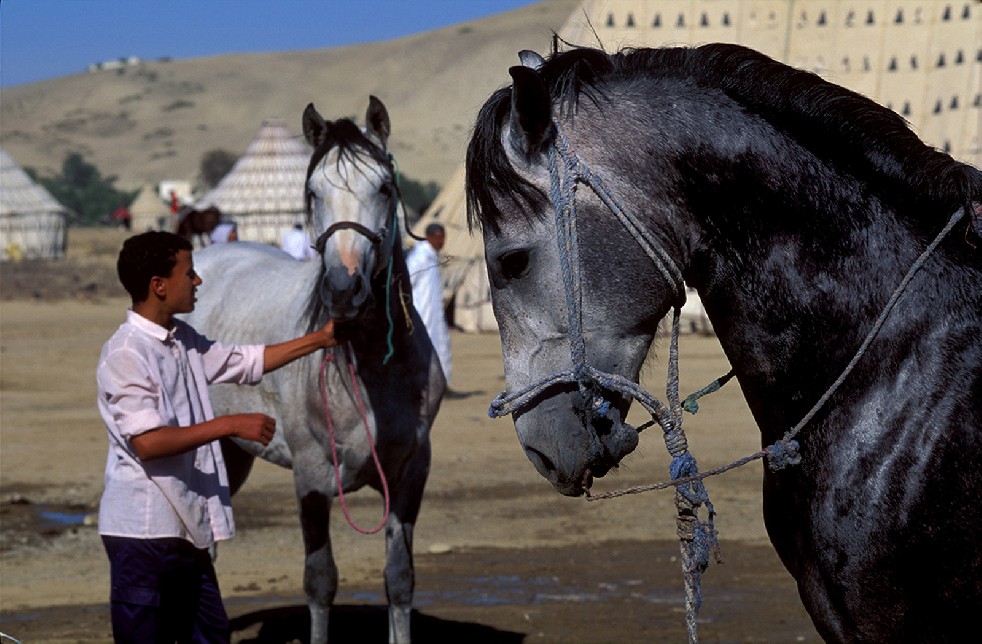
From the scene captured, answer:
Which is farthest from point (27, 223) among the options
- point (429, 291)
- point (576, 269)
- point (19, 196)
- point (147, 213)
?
point (576, 269)

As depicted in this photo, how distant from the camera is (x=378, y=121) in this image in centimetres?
655

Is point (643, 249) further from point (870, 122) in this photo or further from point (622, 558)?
point (622, 558)

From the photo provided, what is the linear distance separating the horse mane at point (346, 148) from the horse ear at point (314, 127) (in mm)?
45

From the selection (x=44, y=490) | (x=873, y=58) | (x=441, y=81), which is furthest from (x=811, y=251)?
(x=441, y=81)

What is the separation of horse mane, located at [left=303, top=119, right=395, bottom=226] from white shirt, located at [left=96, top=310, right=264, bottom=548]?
1562mm

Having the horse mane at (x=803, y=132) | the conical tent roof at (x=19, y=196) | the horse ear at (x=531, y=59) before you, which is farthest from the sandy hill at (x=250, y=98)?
the horse mane at (x=803, y=132)

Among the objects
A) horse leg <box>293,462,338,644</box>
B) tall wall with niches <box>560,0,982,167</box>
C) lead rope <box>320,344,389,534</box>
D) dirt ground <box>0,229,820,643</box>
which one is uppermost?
tall wall with niches <box>560,0,982,167</box>

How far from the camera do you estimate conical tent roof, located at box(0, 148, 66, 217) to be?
3681 cm

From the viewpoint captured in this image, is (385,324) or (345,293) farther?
(385,324)

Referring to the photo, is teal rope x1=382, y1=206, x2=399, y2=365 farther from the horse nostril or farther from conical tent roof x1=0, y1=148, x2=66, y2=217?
conical tent roof x1=0, y1=148, x2=66, y2=217

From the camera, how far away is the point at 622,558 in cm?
862

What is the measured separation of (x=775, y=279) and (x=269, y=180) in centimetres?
3434

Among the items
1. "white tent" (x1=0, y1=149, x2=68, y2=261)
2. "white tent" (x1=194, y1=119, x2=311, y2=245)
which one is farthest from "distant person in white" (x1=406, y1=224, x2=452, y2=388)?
"white tent" (x1=0, y1=149, x2=68, y2=261)

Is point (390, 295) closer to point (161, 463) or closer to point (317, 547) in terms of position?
point (317, 547)
